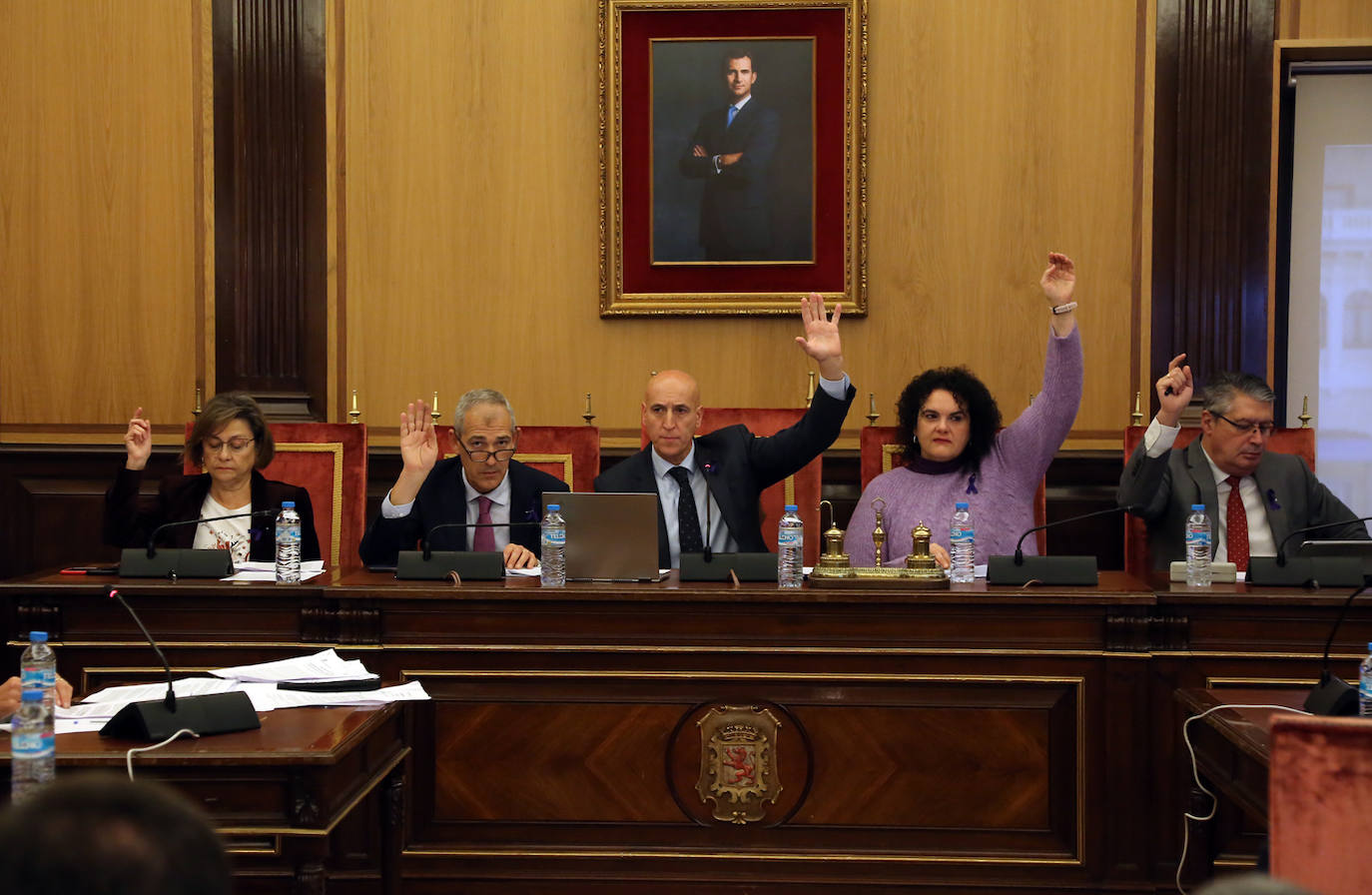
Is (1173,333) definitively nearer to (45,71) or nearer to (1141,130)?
(1141,130)

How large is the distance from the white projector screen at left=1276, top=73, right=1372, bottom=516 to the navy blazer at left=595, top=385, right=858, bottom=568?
2347 millimetres

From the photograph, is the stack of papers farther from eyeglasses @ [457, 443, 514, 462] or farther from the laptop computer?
eyeglasses @ [457, 443, 514, 462]

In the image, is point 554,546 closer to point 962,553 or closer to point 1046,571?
point 962,553

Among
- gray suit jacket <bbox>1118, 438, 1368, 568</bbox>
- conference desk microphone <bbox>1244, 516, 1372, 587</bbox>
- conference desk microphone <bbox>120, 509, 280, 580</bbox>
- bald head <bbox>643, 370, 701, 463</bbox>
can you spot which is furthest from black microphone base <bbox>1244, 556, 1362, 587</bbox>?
conference desk microphone <bbox>120, 509, 280, 580</bbox>

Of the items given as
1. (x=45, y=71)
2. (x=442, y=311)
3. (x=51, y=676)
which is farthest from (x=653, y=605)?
(x=45, y=71)

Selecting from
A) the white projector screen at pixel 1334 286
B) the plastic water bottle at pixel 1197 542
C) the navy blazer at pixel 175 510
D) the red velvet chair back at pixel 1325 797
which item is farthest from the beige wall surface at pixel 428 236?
the red velvet chair back at pixel 1325 797

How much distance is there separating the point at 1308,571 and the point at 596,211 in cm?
301

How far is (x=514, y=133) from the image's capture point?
17.1 feet

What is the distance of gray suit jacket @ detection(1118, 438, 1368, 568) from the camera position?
3803 mm

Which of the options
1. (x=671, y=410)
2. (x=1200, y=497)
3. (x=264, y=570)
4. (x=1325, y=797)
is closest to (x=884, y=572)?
(x=671, y=410)

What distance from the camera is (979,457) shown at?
12.9 feet

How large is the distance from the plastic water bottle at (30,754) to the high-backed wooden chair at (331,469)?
8.80ft

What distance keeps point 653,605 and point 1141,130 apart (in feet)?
10.1

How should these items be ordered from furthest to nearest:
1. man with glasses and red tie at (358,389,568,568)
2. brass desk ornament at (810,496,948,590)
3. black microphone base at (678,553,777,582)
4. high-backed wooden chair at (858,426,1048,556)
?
high-backed wooden chair at (858,426,1048,556) < man with glasses and red tie at (358,389,568,568) < black microphone base at (678,553,777,582) < brass desk ornament at (810,496,948,590)
